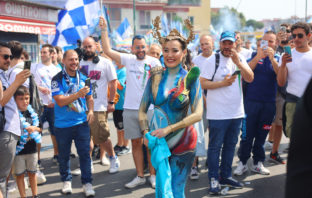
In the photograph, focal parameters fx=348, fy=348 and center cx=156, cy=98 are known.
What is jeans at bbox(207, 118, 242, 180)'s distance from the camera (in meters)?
4.81

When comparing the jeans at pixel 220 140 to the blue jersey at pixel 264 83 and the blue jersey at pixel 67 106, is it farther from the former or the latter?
the blue jersey at pixel 67 106

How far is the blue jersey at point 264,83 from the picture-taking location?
18.1 ft

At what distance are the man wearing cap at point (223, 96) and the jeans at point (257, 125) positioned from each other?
28.8 inches

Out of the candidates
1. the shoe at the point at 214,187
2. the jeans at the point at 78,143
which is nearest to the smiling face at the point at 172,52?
the jeans at the point at 78,143

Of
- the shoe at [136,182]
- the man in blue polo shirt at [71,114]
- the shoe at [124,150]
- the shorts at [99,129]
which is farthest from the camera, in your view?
the shoe at [124,150]

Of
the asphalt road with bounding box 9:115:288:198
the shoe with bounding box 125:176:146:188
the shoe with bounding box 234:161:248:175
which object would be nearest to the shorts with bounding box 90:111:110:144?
the asphalt road with bounding box 9:115:288:198

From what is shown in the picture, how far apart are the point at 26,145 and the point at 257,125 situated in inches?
138

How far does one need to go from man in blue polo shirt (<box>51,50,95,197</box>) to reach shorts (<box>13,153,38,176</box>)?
1.55ft

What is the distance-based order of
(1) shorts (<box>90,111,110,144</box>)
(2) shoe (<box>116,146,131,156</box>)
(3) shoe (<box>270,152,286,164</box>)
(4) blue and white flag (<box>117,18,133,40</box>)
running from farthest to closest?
(4) blue and white flag (<box>117,18,133,40</box>) → (2) shoe (<box>116,146,131,156</box>) → (3) shoe (<box>270,152,286,164</box>) → (1) shorts (<box>90,111,110,144</box>)

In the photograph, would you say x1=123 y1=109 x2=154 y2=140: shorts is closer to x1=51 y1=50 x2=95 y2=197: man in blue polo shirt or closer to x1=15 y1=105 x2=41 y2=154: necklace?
x1=51 y1=50 x2=95 y2=197: man in blue polo shirt

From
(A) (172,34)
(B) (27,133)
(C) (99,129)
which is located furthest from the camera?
(C) (99,129)

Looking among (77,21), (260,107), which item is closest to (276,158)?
(260,107)

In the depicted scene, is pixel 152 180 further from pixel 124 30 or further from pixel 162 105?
pixel 124 30

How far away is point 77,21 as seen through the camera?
930 centimetres
